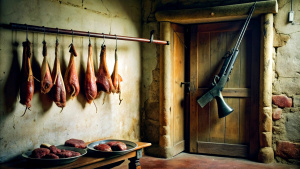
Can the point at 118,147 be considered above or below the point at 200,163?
above

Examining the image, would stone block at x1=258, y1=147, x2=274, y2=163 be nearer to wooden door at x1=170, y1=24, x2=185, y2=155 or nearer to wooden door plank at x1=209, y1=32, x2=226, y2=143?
wooden door plank at x1=209, y1=32, x2=226, y2=143

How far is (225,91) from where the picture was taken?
A: 4.05m

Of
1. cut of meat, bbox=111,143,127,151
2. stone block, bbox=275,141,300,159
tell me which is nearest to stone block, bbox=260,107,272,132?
stone block, bbox=275,141,300,159

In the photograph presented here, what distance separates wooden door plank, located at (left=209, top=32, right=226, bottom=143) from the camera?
4.10 m

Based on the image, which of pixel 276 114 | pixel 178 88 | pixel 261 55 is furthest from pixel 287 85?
pixel 178 88

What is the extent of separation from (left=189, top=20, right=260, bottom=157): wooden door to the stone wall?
0.25m

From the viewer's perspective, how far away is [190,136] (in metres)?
4.29

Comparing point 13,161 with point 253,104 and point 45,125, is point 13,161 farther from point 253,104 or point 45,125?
point 253,104

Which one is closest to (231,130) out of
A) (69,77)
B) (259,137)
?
(259,137)

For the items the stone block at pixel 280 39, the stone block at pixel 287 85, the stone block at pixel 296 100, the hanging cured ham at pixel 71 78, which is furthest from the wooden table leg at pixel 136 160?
the stone block at pixel 280 39

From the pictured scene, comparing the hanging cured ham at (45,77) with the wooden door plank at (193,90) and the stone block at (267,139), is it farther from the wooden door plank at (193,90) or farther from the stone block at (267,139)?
the stone block at (267,139)

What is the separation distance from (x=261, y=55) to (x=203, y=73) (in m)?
0.82

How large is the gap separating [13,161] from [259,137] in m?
2.87

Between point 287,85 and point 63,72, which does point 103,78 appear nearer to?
point 63,72
